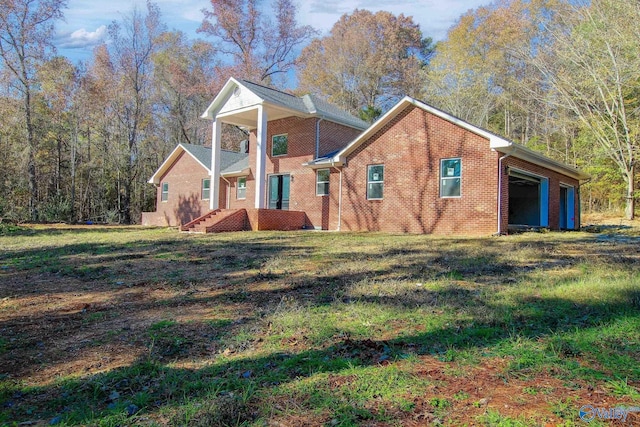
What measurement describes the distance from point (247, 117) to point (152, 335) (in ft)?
52.0

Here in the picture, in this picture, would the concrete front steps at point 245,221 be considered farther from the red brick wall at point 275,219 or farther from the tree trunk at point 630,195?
the tree trunk at point 630,195

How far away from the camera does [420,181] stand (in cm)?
1363

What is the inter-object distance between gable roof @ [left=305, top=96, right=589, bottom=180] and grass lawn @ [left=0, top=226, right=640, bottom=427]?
6.18m

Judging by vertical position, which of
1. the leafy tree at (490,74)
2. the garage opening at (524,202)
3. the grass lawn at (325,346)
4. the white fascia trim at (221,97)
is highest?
the leafy tree at (490,74)

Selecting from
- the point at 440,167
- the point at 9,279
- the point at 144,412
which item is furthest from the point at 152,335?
the point at 440,167

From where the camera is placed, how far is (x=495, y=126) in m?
30.1

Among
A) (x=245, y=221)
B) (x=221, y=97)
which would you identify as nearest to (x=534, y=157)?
(x=245, y=221)

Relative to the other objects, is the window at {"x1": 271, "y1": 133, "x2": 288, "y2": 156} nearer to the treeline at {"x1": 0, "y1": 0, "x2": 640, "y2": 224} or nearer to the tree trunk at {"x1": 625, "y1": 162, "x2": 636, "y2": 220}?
the treeline at {"x1": 0, "y1": 0, "x2": 640, "y2": 224}

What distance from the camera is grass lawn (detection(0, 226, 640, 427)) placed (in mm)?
2289

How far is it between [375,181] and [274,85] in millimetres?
18763

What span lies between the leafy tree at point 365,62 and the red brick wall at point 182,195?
41.2 feet

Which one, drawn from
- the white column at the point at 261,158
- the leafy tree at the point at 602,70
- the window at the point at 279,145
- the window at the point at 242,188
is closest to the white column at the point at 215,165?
the window at the point at 242,188

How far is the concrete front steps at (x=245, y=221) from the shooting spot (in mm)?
15570

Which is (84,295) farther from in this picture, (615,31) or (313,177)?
(615,31)
